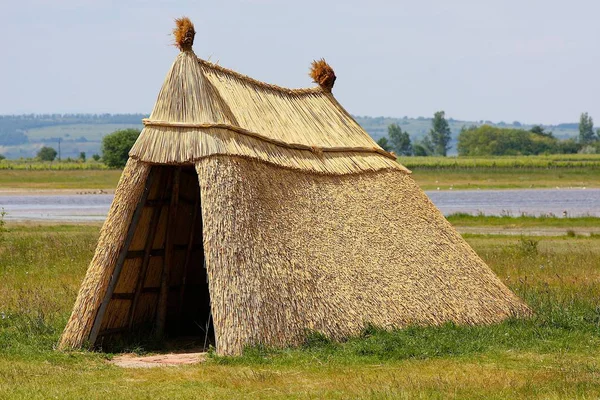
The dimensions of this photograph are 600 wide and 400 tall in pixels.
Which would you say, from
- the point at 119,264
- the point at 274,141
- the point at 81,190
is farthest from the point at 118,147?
the point at 119,264

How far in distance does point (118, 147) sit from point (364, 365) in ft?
304

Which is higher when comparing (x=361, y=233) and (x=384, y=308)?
(x=361, y=233)

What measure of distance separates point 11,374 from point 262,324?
304 centimetres

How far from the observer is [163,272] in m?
16.1

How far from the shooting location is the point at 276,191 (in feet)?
48.0

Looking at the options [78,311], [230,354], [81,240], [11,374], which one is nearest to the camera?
[11,374]

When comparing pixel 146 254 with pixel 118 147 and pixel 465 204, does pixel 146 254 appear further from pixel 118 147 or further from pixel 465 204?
pixel 118 147

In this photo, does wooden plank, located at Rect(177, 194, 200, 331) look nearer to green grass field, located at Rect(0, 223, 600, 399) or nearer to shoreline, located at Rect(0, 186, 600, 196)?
green grass field, located at Rect(0, 223, 600, 399)

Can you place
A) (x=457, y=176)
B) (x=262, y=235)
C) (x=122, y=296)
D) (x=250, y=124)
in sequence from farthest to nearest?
1. (x=457, y=176)
2. (x=122, y=296)
3. (x=250, y=124)
4. (x=262, y=235)

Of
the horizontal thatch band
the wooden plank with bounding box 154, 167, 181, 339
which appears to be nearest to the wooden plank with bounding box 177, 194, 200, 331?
the wooden plank with bounding box 154, 167, 181, 339

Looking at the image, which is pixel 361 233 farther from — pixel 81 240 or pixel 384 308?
pixel 81 240

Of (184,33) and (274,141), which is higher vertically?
(184,33)

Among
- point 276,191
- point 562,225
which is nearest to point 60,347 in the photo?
point 276,191

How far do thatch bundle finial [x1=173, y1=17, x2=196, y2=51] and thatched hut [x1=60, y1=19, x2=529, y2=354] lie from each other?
20 mm
